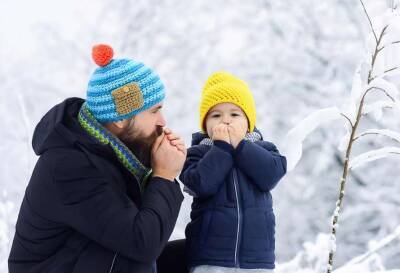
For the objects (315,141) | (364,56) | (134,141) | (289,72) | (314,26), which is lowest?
(134,141)

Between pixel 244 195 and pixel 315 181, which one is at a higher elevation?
pixel 315 181

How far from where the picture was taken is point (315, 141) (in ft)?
26.2

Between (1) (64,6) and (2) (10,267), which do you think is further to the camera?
(1) (64,6)

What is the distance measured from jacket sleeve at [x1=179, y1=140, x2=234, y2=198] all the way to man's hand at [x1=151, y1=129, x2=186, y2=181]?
0.10 m

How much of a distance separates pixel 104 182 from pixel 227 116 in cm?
57

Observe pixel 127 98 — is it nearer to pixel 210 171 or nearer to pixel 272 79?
pixel 210 171

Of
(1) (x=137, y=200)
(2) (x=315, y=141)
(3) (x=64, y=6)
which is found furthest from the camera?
(3) (x=64, y=6)

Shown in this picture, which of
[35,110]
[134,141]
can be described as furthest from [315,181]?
[134,141]

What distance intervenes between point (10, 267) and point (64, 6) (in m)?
9.49

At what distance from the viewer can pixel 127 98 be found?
181 centimetres

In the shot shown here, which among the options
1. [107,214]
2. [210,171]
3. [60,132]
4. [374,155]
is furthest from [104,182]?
[374,155]

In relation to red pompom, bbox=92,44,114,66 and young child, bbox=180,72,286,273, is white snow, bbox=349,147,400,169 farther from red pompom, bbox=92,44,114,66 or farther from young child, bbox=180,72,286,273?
red pompom, bbox=92,44,114,66

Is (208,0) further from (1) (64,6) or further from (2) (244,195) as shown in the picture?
(2) (244,195)

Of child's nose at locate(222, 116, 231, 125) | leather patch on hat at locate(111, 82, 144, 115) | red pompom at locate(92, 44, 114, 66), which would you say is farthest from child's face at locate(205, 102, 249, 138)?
red pompom at locate(92, 44, 114, 66)
